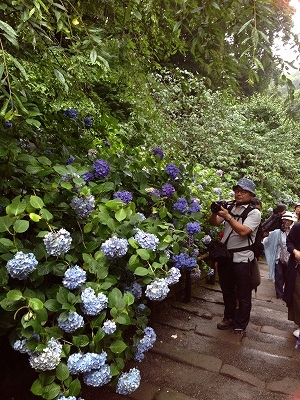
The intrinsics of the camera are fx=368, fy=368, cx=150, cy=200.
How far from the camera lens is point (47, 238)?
1.45m

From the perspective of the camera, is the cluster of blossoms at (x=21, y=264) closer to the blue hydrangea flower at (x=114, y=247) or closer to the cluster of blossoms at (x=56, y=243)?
the cluster of blossoms at (x=56, y=243)

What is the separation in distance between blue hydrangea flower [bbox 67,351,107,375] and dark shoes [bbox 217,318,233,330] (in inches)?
92.6

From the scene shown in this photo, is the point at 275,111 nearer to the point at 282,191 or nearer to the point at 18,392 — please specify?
the point at 282,191

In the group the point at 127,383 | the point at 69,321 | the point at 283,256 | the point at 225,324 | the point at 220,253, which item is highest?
the point at 69,321

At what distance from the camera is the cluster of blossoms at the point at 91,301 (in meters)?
1.45

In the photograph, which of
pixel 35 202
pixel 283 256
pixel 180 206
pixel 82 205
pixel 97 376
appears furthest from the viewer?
pixel 283 256

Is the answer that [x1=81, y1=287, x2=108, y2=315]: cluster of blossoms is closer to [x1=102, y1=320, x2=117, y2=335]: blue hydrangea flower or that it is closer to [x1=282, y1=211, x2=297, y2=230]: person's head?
[x1=102, y1=320, x2=117, y2=335]: blue hydrangea flower

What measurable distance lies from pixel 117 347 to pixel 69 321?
0.25 metres

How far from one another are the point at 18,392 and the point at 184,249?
131cm

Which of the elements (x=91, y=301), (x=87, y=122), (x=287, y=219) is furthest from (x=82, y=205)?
(x=287, y=219)

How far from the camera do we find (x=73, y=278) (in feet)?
4.83

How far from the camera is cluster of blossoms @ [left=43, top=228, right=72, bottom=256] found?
146 centimetres

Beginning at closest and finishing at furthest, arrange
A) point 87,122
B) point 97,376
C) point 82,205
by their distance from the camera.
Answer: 1. point 97,376
2. point 82,205
3. point 87,122

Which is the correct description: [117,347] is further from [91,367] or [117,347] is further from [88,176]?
[88,176]
